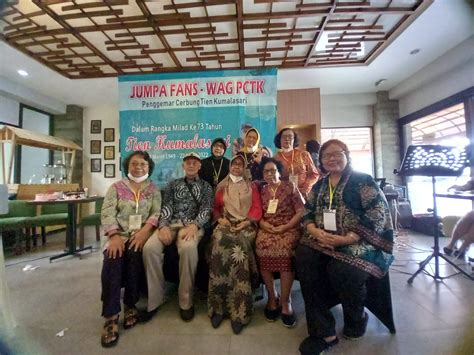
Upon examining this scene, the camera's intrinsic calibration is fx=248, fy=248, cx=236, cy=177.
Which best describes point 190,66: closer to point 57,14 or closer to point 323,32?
point 57,14

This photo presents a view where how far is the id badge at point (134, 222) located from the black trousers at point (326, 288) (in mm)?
1093

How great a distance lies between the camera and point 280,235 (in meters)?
1.66

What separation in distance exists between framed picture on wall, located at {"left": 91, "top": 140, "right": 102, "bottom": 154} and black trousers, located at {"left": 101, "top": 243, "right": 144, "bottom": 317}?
17.4ft

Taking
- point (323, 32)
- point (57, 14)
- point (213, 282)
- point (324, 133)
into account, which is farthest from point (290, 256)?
point (324, 133)

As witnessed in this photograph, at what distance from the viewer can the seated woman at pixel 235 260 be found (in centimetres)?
153

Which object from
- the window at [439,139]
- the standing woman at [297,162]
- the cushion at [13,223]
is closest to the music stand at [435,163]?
the standing woman at [297,162]

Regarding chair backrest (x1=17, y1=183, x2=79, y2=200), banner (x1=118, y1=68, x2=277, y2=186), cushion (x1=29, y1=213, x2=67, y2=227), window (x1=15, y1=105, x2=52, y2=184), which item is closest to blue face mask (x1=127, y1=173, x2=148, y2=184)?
banner (x1=118, y1=68, x2=277, y2=186)

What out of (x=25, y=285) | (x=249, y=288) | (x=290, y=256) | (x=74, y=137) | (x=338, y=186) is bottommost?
(x=25, y=285)

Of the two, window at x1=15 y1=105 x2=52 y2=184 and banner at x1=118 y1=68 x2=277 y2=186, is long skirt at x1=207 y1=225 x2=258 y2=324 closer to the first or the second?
banner at x1=118 y1=68 x2=277 y2=186

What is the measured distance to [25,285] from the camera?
7.42 ft

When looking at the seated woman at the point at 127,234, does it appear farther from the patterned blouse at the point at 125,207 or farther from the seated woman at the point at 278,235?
the seated woman at the point at 278,235

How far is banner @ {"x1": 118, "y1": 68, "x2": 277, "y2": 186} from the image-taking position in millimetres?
3025

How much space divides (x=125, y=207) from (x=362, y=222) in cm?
156

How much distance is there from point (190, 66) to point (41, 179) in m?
4.19
